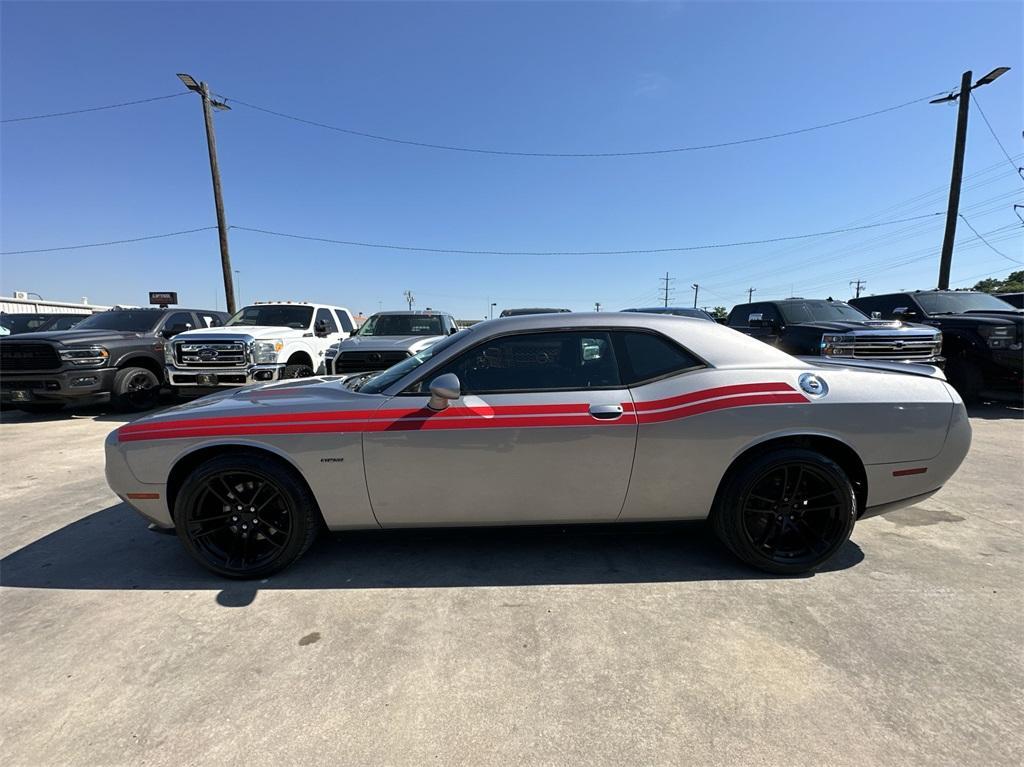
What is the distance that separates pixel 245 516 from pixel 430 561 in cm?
111

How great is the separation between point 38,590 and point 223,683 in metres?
1.67

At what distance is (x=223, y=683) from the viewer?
80.6 inches

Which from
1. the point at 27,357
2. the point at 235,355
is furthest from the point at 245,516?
the point at 27,357

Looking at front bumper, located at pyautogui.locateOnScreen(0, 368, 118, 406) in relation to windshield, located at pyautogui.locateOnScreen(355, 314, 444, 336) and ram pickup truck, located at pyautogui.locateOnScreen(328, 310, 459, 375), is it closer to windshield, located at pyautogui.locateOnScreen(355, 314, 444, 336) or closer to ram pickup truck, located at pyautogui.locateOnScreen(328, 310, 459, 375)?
ram pickup truck, located at pyautogui.locateOnScreen(328, 310, 459, 375)

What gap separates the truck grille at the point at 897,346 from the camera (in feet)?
23.8

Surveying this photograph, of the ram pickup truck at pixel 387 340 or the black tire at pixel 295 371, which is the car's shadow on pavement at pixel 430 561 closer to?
the ram pickup truck at pixel 387 340

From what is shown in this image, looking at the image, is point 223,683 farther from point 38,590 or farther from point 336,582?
point 38,590

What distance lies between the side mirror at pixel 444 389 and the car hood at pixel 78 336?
7919 millimetres

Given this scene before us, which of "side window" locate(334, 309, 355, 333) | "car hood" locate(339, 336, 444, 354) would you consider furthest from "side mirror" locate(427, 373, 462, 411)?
"side window" locate(334, 309, 355, 333)

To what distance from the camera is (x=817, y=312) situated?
8.90 metres

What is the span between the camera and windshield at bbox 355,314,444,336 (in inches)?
329

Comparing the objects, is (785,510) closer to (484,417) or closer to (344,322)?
(484,417)

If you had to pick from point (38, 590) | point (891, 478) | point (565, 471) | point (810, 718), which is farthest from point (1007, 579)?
point (38, 590)

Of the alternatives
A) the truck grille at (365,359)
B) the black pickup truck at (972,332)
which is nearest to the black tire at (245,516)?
the truck grille at (365,359)
